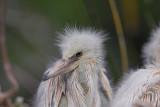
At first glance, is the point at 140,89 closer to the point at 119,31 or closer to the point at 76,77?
the point at 76,77

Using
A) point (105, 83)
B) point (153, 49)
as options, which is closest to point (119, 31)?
point (153, 49)

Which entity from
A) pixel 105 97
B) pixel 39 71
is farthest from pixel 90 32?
pixel 39 71

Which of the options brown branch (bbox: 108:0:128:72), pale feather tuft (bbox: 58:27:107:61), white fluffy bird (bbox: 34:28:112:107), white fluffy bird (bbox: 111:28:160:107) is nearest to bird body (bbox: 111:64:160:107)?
white fluffy bird (bbox: 111:28:160:107)

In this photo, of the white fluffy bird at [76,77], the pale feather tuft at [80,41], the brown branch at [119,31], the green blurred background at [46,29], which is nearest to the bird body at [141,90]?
the white fluffy bird at [76,77]

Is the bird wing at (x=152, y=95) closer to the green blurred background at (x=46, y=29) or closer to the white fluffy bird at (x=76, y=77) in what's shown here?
the white fluffy bird at (x=76, y=77)

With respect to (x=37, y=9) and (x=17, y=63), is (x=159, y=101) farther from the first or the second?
(x=37, y=9)

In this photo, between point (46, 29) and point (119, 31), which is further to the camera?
point (46, 29)
